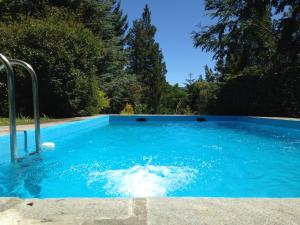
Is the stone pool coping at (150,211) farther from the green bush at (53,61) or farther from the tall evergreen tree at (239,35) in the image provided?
the tall evergreen tree at (239,35)

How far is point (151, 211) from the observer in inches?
74.0

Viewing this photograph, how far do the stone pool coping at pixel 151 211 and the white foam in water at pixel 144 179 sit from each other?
184 cm

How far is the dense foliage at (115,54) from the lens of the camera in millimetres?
11055

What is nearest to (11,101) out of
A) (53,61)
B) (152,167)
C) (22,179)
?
(22,179)

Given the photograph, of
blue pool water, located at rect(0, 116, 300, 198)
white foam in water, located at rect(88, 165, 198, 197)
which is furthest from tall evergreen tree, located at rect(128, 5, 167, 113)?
white foam in water, located at rect(88, 165, 198, 197)

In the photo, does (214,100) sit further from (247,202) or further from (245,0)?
(247,202)

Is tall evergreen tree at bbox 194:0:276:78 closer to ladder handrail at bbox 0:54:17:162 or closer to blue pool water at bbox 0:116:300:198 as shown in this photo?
blue pool water at bbox 0:116:300:198

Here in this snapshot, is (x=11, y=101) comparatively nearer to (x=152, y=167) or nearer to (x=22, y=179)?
(x=22, y=179)

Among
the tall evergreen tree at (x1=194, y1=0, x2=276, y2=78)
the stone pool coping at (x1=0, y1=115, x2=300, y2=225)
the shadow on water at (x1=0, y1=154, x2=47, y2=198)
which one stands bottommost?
the shadow on water at (x1=0, y1=154, x2=47, y2=198)

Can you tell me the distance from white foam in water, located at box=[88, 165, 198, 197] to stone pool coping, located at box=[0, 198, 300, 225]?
72.5 inches

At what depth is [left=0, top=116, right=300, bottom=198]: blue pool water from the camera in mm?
3941

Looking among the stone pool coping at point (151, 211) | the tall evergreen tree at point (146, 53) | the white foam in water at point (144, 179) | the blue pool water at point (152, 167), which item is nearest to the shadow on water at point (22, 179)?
the blue pool water at point (152, 167)

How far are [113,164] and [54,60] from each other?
22.9 ft

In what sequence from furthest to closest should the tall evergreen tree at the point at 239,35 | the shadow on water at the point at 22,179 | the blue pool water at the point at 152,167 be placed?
1. the tall evergreen tree at the point at 239,35
2. the blue pool water at the point at 152,167
3. the shadow on water at the point at 22,179
